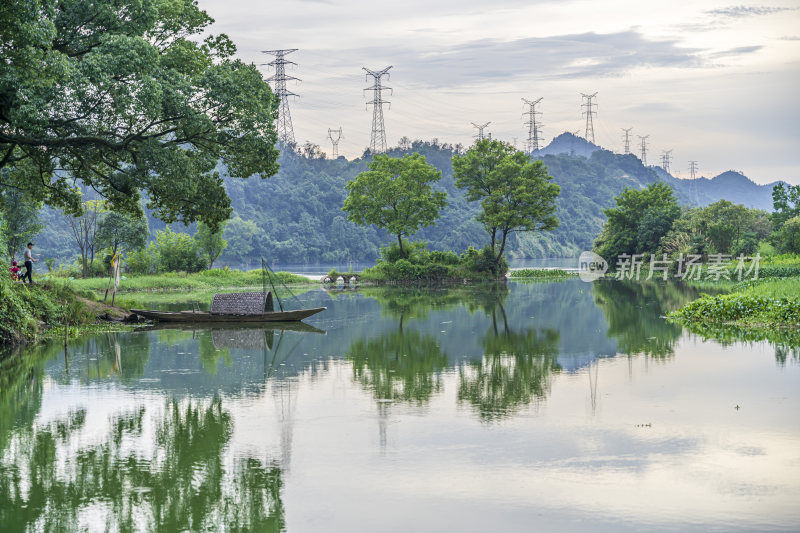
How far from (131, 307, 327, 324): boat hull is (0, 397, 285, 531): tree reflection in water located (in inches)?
564

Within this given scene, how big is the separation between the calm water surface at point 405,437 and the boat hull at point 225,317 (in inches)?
216

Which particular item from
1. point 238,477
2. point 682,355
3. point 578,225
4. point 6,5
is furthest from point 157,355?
point 578,225

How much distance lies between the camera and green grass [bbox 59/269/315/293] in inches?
1854

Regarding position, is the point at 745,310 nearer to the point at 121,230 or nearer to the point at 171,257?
the point at 171,257

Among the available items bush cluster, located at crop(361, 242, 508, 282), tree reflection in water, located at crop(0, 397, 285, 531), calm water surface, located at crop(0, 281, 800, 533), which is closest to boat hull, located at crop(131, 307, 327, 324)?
calm water surface, located at crop(0, 281, 800, 533)

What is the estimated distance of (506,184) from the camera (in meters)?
56.8

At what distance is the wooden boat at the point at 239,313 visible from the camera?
26.3 metres

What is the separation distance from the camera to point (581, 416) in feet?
39.1

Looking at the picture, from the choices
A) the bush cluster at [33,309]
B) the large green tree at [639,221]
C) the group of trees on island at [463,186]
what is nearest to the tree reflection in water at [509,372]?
the bush cluster at [33,309]

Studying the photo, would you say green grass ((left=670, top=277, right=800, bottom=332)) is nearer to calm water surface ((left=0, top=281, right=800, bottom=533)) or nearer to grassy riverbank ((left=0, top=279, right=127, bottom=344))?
calm water surface ((left=0, top=281, right=800, bottom=533))

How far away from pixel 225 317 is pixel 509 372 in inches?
513

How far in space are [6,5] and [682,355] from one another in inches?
636

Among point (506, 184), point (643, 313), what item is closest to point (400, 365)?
point (643, 313)

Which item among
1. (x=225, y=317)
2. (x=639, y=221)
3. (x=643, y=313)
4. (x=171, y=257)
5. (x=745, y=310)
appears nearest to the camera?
(x=745, y=310)
